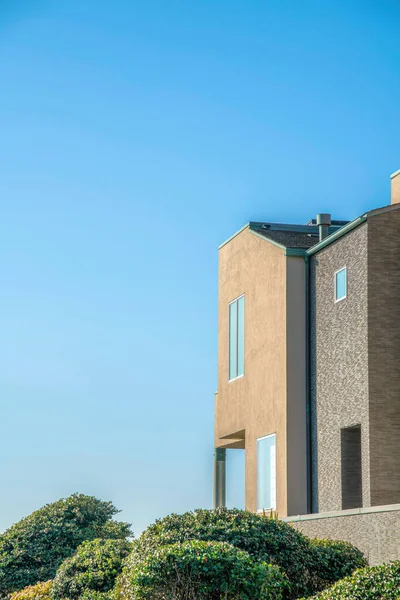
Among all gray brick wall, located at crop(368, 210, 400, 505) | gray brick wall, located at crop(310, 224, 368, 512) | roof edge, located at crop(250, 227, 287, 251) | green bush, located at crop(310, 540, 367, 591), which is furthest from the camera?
roof edge, located at crop(250, 227, 287, 251)

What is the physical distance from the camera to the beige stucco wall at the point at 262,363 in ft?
65.6

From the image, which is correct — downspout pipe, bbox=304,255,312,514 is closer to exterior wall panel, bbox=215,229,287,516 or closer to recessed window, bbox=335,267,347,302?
exterior wall panel, bbox=215,229,287,516

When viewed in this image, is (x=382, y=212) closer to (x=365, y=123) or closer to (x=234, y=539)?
(x=365, y=123)

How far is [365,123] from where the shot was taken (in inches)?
830

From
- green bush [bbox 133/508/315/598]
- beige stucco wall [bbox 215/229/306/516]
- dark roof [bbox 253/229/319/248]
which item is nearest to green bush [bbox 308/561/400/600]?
green bush [bbox 133/508/315/598]

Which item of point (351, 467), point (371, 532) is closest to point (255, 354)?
point (351, 467)

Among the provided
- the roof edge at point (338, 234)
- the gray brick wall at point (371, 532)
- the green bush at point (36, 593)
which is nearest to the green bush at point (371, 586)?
the gray brick wall at point (371, 532)

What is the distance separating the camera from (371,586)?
1104cm

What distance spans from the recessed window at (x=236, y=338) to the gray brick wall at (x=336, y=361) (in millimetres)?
3358

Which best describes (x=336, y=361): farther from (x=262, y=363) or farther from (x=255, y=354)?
(x=255, y=354)

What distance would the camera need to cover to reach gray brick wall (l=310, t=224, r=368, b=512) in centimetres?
1792

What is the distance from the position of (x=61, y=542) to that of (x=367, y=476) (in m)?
7.22

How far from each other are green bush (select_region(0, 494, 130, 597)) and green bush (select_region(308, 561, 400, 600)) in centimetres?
1053

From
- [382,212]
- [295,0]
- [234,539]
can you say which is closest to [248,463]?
[382,212]
